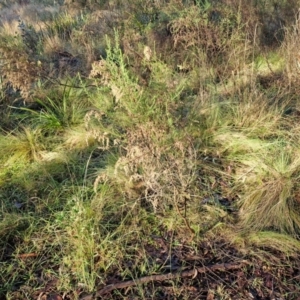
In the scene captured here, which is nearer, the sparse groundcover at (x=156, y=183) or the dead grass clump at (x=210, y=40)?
the sparse groundcover at (x=156, y=183)

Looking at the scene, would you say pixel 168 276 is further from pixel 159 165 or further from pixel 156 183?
pixel 159 165

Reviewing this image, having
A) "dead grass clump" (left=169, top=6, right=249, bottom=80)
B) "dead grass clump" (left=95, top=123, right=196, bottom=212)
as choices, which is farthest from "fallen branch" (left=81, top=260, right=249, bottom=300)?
"dead grass clump" (left=169, top=6, right=249, bottom=80)

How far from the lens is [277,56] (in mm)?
4770

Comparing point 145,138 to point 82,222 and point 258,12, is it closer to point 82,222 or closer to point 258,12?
point 82,222

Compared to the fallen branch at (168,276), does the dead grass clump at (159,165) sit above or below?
above

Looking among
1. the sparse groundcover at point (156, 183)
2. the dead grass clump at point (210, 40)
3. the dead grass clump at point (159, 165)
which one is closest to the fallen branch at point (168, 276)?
the sparse groundcover at point (156, 183)

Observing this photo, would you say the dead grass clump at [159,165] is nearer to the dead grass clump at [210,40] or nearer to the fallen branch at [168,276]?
the fallen branch at [168,276]

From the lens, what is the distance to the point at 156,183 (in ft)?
8.53

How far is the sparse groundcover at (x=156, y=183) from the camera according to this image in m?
2.55

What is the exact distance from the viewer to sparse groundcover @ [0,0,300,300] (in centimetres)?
255

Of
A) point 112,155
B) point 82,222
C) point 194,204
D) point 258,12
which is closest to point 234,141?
point 194,204

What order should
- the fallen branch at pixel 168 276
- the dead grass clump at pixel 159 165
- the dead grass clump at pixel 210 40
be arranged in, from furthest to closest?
the dead grass clump at pixel 210 40 → the dead grass clump at pixel 159 165 → the fallen branch at pixel 168 276

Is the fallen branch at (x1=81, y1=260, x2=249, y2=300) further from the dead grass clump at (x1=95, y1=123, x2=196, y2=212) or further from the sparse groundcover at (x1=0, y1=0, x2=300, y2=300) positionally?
the dead grass clump at (x1=95, y1=123, x2=196, y2=212)

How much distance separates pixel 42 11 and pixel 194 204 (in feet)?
24.6
